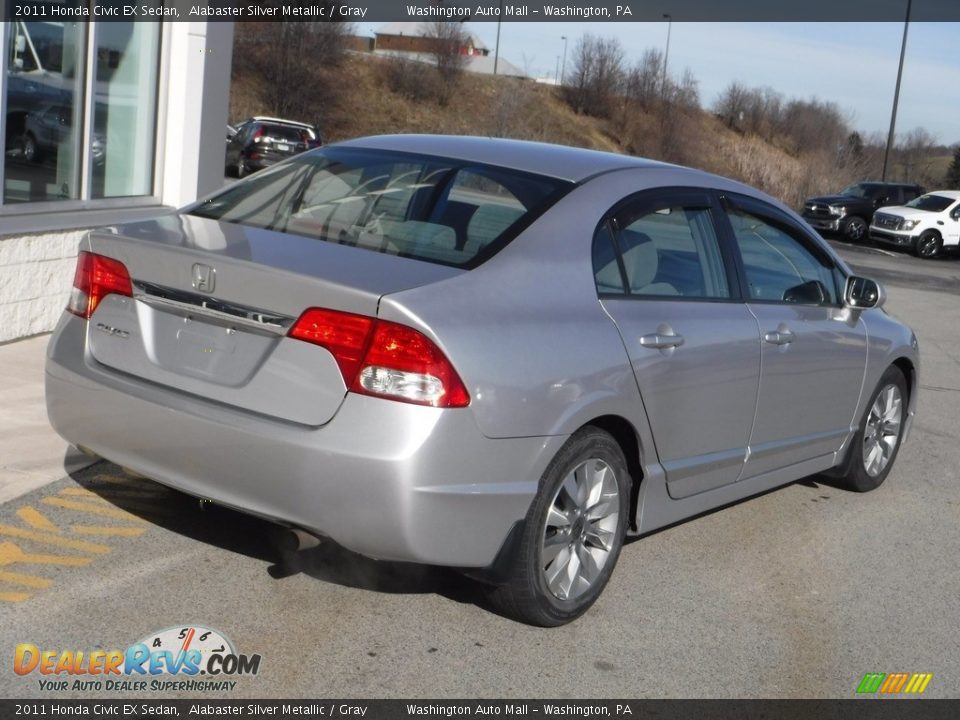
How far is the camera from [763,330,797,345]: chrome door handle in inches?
210

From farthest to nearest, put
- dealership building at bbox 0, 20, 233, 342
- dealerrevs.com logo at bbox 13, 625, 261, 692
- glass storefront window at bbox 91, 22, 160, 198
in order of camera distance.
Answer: glass storefront window at bbox 91, 22, 160, 198 < dealership building at bbox 0, 20, 233, 342 < dealerrevs.com logo at bbox 13, 625, 261, 692

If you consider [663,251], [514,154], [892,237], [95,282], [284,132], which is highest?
[514,154]

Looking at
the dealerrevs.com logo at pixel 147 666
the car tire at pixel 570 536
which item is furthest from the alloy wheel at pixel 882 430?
the dealerrevs.com logo at pixel 147 666

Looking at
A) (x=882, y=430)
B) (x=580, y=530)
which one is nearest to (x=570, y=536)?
(x=580, y=530)

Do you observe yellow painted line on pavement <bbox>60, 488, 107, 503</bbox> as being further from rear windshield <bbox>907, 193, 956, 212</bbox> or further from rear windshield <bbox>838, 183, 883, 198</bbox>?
rear windshield <bbox>838, 183, 883, 198</bbox>

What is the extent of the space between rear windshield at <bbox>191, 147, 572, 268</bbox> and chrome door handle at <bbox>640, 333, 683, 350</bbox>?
620 millimetres

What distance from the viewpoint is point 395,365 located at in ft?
12.3

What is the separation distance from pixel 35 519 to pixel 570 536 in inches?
87.1

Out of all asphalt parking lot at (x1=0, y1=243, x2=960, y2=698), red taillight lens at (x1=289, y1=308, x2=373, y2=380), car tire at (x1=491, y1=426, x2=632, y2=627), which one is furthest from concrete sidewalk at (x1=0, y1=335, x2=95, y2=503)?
car tire at (x1=491, y1=426, x2=632, y2=627)

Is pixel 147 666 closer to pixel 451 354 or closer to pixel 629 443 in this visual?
pixel 451 354
